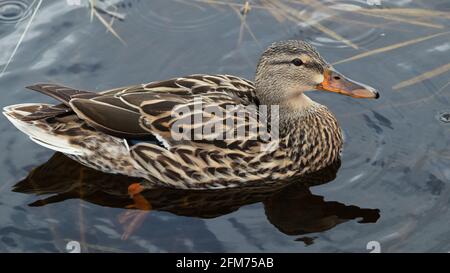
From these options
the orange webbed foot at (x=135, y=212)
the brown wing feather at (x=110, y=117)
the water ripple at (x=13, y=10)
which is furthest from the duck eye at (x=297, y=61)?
the water ripple at (x=13, y=10)

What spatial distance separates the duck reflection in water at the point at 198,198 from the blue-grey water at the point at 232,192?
1 cm

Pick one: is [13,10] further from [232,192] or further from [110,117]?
[232,192]

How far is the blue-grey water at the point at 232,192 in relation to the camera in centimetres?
766

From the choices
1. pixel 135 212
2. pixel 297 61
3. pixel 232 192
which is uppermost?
pixel 297 61

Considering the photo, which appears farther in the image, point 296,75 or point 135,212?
point 296,75

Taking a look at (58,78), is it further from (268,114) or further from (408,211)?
(408,211)

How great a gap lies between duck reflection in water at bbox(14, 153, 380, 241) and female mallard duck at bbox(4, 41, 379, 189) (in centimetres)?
10

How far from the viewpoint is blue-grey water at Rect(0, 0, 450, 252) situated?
7.66m

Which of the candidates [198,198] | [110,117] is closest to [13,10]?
[110,117]

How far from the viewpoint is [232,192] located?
8164 millimetres

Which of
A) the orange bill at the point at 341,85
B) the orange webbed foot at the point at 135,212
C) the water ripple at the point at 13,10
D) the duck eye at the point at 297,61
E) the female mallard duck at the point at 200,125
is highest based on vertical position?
the water ripple at the point at 13,10

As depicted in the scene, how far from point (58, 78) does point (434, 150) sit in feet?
13.2

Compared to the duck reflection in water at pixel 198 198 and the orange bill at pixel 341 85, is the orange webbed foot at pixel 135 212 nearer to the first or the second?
the duck reflection in water at pixel 198 198

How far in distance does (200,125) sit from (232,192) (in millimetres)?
748
